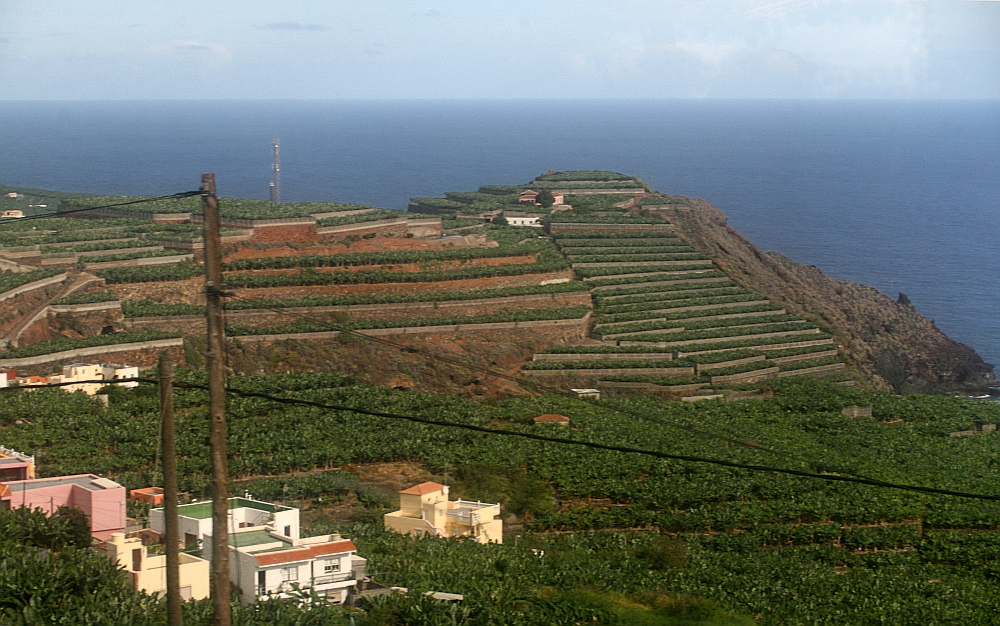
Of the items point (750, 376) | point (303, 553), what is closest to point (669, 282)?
point (750, 376)

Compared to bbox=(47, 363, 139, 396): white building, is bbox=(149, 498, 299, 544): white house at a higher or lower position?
higher

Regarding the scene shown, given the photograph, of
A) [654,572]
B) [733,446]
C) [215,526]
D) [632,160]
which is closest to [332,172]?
[632,160]

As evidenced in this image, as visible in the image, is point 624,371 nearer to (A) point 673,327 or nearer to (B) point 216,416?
(A) point 673,327

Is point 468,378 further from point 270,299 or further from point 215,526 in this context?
point 215,526

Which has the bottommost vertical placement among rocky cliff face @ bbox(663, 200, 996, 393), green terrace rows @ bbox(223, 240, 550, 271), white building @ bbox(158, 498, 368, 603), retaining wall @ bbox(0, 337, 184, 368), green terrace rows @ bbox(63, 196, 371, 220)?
rocky cliff face @ bbox(663, 200, 996, 393)

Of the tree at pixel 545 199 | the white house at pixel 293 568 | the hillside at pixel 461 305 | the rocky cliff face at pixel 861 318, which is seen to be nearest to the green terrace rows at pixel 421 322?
the hillside at pixel 461 305

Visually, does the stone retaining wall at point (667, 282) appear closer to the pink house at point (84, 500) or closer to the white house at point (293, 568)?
the pink house at point (84, 500)

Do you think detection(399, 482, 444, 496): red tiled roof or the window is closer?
the window

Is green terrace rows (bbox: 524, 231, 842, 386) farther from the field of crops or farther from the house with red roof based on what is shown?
the house with red roof

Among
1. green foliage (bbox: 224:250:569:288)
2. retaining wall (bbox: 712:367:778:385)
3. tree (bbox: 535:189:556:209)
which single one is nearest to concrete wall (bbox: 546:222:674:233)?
green foliage (bbox: 224:250:569:288)
